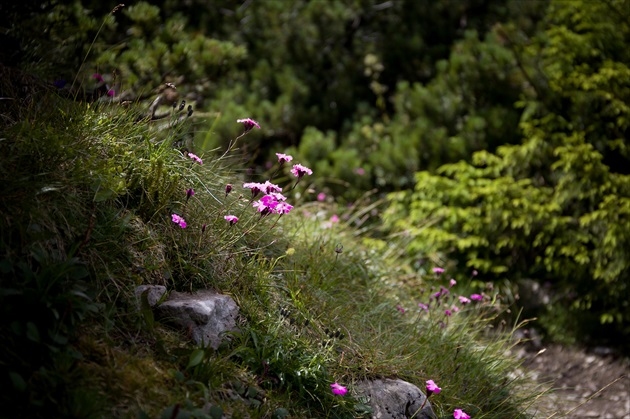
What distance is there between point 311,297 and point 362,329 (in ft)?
1.19

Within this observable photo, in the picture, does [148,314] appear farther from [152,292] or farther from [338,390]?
[338,390]

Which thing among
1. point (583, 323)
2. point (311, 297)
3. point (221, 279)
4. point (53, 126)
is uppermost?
point (53, 126)

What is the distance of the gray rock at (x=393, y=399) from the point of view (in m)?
2.58

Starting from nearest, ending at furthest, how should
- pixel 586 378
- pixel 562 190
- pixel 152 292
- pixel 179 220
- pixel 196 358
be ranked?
pixel 196 358
pixel 152 292
pixel 179 220
pixel 586 378
pixel 562 190

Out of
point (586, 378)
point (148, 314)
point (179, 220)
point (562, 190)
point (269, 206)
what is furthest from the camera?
point (562, 190)

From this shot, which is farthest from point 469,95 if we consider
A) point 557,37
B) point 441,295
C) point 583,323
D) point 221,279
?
point 221,279

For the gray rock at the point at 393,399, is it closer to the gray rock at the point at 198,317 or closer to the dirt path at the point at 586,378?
the gray rock at the point at 198,317

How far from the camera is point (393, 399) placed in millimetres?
2615

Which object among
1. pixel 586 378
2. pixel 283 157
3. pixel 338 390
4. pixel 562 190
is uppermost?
pixel 283 157

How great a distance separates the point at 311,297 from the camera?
297 cm

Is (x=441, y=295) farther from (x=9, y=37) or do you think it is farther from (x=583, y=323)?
(x=9, y=37)

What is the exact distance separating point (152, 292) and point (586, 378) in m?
4.07

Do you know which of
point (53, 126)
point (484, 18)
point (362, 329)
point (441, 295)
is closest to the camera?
point (53, 126)

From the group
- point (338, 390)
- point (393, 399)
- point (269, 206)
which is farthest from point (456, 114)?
point (338, 390)
